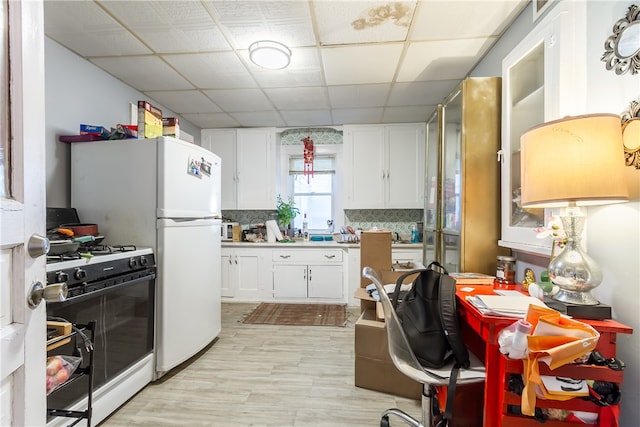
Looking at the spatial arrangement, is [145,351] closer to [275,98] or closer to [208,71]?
[208,71]

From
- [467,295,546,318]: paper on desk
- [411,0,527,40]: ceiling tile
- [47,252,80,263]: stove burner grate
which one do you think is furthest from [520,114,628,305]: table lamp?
[47,252,80,263]: stove burner grate

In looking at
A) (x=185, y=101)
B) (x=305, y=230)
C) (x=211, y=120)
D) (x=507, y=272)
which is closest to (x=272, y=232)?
(x=305, y=230)

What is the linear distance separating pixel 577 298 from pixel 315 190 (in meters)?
3.53

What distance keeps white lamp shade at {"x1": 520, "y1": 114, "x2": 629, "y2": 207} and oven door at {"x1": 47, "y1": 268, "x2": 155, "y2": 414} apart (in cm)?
207

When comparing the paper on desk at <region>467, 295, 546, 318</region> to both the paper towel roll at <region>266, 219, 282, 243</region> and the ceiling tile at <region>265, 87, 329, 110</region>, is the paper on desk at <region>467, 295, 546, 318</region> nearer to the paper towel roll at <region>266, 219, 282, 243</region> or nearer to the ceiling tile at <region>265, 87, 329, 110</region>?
the ceiling tile at <region>265, 87, 329, 110</region>

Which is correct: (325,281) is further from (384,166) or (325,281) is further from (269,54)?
(269,54)

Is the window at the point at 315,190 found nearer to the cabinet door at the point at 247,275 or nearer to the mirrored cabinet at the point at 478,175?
the cabinet door at the point at 247,275

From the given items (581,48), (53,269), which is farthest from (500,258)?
(53,269)

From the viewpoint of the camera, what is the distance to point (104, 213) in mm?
2053

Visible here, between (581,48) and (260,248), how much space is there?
11.3ft

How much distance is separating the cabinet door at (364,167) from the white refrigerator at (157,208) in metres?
2.23

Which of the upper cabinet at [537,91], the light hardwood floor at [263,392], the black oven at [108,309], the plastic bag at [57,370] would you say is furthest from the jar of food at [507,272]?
the black oven at [108,309]

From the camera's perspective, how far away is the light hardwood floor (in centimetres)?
166

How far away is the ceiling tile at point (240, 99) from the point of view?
297 cm
